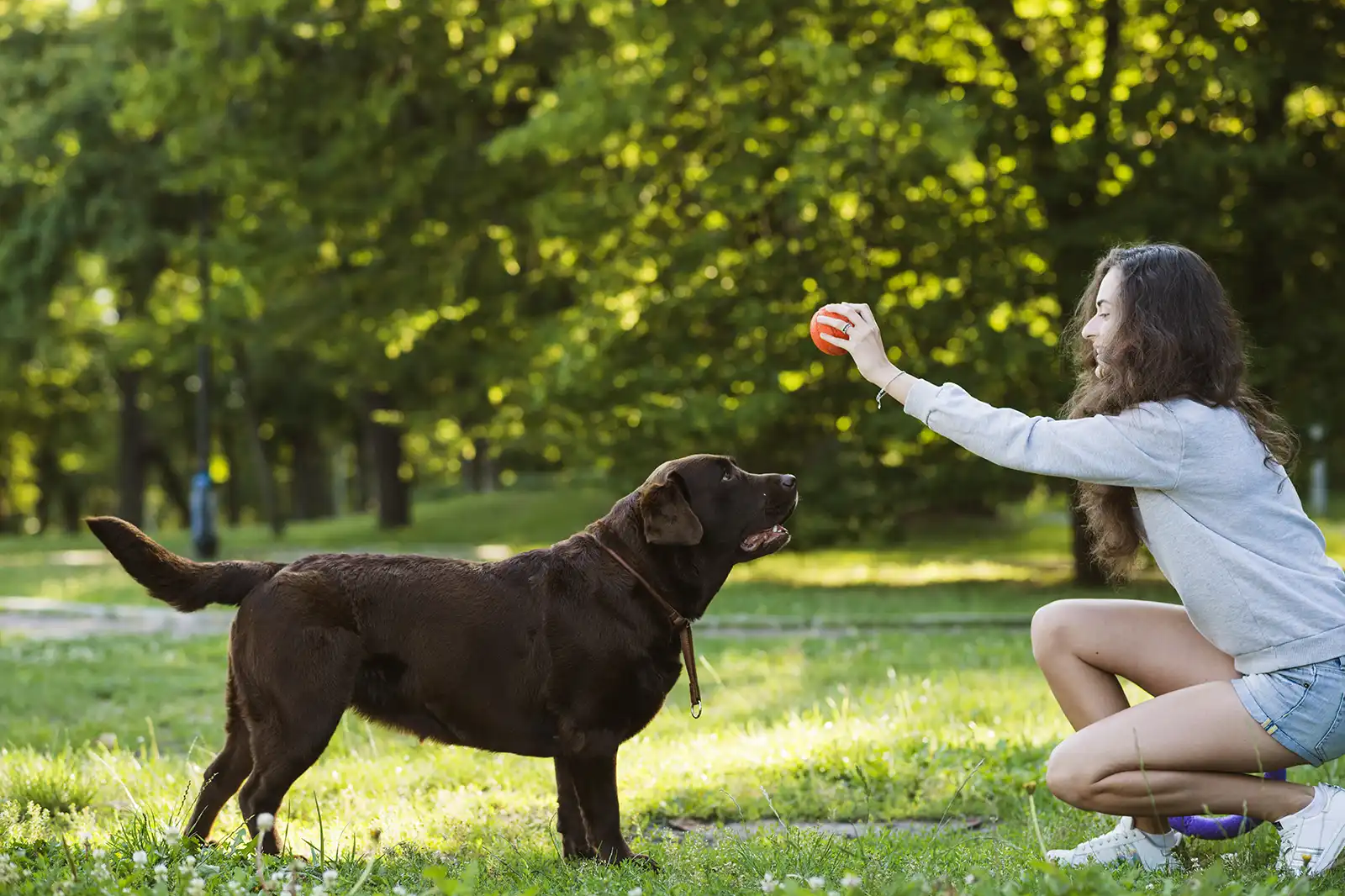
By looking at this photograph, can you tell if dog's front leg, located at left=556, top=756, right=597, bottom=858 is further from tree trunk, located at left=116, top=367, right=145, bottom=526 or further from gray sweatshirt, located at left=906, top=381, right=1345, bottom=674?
tree trunk, located at left=116, top=367, right=145, bottom=526

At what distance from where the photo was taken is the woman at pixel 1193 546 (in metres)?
3.88

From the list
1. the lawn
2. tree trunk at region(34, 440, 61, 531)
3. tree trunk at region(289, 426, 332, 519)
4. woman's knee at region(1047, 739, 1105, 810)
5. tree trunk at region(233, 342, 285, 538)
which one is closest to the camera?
the lawn

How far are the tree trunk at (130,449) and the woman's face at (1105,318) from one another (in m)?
29.1

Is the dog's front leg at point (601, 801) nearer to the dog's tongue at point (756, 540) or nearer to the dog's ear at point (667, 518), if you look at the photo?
the dog's ear at point (667, 518)

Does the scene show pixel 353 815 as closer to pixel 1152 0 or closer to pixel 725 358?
pixel 725 358

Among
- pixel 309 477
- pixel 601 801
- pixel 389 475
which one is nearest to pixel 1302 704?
pixel 601 801

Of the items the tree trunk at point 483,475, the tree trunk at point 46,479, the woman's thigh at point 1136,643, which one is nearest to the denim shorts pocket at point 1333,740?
the woman's thigh at point 1136,643

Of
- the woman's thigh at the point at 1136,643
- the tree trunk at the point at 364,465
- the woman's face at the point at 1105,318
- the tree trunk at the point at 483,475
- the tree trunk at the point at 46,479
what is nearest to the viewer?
the woman's face at the point at 1105,318

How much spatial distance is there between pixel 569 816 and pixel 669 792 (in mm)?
927

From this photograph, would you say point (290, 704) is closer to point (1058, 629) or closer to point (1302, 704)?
point (1058, 629)

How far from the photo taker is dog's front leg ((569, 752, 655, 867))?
4.42m

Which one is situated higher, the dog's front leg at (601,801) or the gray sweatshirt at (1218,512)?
the gray sweatshirt at (1218,512)

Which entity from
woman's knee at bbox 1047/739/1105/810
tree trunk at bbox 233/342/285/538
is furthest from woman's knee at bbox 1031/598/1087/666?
tree trunk at bbox 233/342/285/538

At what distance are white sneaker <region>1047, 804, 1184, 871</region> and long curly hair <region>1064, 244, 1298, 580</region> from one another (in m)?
0.99
